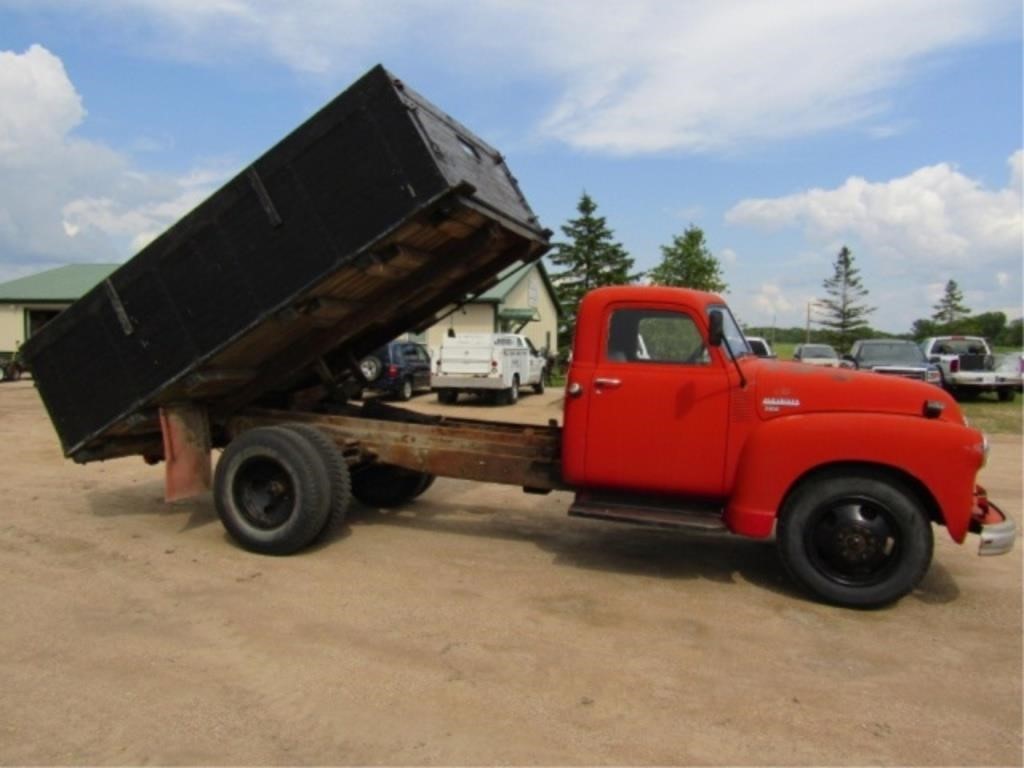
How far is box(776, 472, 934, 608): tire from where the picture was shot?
5.04m

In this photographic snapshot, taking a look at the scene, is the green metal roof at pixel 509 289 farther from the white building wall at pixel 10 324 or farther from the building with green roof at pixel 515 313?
the white building wall at pixel 10 324

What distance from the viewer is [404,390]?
864 inches

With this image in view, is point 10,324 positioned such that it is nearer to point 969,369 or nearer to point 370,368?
point 370,368

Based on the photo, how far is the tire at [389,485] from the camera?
8.01m

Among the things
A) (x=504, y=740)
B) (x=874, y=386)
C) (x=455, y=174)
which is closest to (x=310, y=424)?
(x=455, y=174)

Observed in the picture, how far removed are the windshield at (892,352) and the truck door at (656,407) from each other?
1830 cm

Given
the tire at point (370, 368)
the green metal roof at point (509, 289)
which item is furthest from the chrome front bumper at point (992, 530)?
the green metal roof at point (509, 289)

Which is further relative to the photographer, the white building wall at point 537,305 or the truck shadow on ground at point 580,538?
the white building wall at point 537,305

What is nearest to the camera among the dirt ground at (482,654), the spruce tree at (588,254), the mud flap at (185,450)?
the dirt ground at (482,654)

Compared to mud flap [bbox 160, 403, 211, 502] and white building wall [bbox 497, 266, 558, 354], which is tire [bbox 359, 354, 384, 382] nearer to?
mud flap [bbox 160, 403, 211, 502]

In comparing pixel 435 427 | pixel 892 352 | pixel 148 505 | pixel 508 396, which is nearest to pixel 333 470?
pixel 435 427

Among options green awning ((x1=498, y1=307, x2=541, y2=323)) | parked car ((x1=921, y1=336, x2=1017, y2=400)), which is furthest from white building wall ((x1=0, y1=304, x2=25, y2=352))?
parked car ((x1=921, y1=336, x2=1017, y2=400))

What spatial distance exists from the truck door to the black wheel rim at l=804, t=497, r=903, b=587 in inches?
27.3

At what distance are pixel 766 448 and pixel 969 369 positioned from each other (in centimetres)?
2101
